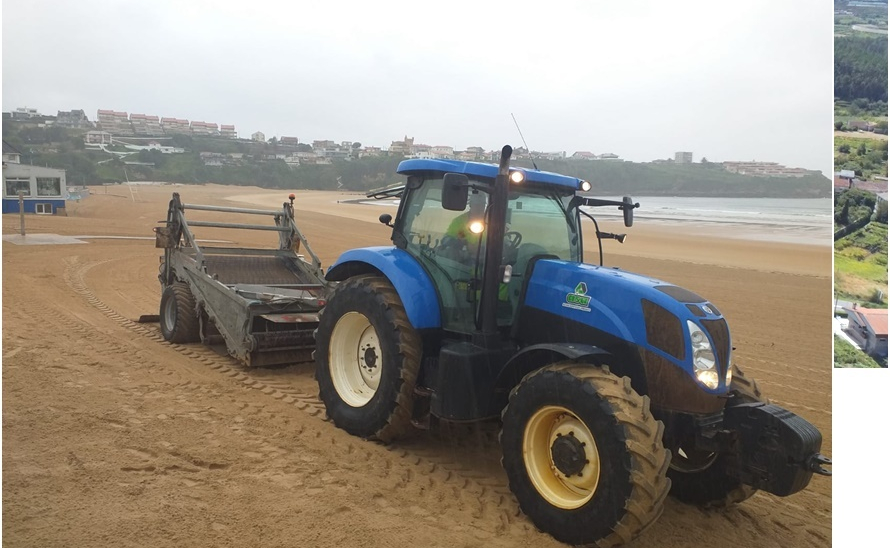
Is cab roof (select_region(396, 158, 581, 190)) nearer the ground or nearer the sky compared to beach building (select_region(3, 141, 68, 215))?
nearer the ground

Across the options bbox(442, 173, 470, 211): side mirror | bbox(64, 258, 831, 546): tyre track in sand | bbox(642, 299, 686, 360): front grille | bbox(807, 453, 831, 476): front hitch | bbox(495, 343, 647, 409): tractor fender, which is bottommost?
bbox(64, 258, 831, 546): tyre track in sand

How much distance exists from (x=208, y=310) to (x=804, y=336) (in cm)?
792

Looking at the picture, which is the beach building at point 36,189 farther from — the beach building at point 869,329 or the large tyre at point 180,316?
the beach building at point 869,329

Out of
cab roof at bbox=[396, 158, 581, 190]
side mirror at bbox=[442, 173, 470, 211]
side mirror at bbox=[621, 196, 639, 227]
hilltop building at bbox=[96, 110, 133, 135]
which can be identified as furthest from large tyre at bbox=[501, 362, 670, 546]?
hilltop building at bbox=[96, 110, 133, 135]

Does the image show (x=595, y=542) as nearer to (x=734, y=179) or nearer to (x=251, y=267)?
(x=251, y=267)

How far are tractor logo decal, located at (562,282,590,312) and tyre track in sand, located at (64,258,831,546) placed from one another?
45.1 inches

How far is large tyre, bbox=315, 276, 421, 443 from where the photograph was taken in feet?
13.3

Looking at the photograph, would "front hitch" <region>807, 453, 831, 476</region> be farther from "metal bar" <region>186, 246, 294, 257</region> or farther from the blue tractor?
"metal bar" <region>186, 246, 294, 257</region>

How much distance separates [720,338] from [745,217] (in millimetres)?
32430

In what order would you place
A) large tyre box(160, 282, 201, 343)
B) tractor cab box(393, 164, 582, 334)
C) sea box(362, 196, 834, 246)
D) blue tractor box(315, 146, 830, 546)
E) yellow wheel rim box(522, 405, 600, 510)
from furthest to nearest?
sea box(362, 196, 834, 246), large tyre box(160, 282, 201, 343), tractor cab box(393, 164, 582, 334), yellow wheel rim box(522, 405, 600, 510), blue tractor box(315, 146, 830, 546)

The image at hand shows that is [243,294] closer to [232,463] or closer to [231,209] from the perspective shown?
[231,209]

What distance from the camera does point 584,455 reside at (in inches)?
121

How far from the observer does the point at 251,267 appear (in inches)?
292

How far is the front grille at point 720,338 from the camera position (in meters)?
3.25
